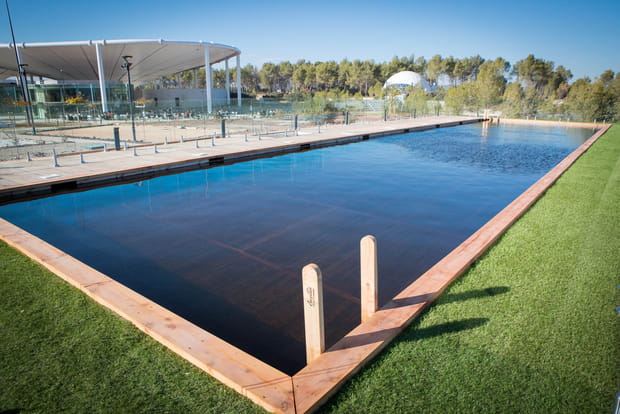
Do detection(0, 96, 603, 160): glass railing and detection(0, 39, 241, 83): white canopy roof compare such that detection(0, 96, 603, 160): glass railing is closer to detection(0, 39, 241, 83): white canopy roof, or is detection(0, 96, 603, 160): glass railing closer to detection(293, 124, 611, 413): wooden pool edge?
detection(293, 124, 611, 413): wooden pool edge

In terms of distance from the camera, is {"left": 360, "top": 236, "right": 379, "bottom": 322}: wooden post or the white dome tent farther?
the white dome tent

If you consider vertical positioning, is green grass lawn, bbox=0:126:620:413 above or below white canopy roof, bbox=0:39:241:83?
below

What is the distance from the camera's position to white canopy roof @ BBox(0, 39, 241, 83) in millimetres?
44031

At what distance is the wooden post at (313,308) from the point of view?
2.97m

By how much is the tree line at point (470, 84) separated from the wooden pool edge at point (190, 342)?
129 ft

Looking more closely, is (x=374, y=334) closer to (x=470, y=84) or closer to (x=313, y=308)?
(x=313, y=308)

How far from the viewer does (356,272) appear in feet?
18.8

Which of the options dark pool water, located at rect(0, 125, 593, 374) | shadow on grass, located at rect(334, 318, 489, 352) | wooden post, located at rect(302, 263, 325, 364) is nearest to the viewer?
wooden post, located at rect(302, 263, 325, 364)

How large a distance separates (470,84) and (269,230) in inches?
2130

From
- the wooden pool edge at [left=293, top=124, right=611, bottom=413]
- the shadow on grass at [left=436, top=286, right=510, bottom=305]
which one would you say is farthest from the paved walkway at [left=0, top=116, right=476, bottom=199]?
the shadow on grass at [left=436, top=286, right=510, bottom=305]

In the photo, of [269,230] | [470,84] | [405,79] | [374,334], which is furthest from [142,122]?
[405,79]

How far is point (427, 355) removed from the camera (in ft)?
10.9

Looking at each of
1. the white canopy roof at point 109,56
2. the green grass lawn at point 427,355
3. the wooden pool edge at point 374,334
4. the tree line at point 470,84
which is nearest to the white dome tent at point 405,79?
the tree line at point 470,84

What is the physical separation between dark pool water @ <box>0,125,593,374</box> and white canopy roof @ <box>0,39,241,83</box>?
121 feet
